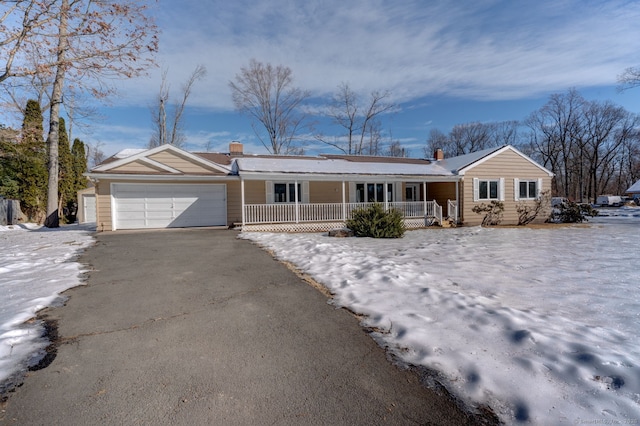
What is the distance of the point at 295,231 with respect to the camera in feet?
45.2

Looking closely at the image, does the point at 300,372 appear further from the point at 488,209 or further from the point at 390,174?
the point at 488,209

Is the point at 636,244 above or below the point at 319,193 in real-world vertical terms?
below

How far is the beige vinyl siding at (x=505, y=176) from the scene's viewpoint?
55.7ft

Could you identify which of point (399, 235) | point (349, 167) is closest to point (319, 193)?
point (349, 167)

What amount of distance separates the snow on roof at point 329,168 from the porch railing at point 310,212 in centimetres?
159

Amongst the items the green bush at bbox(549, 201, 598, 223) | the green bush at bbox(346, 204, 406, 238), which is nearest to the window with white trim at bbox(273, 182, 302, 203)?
the green bush at bbox(346, 204, 406, 238)

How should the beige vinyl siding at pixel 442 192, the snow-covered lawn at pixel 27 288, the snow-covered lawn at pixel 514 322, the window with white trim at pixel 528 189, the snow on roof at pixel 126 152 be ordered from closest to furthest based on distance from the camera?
the snow-covered lawn at pixel 514 322
the snow-covered lawn at pixel 27 288
the snow on roof at pixel 126 152
the beige vinyl siding at pixel 442 192
the window with white trim at pixel 528 189

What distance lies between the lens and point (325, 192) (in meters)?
16.6

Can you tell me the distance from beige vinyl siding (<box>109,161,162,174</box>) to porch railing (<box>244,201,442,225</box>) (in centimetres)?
419

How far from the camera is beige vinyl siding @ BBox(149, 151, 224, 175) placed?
13602 mm

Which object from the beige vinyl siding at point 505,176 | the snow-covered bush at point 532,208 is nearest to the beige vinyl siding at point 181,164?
the beige vinyl siding at point 505,176

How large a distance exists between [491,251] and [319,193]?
9.71 m

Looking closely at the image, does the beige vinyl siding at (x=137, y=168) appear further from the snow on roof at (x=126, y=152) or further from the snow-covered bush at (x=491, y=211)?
the snow-covered bush at (x=491, y=211)

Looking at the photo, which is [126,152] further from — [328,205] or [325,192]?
[328,205]
